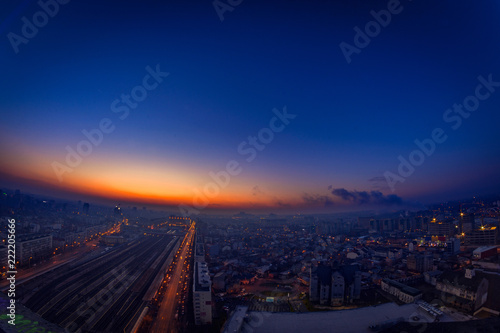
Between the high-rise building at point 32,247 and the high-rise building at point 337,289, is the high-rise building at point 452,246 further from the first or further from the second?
the high-rise building at point 32,247

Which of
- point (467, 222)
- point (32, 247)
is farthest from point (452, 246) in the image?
point (32, 247)

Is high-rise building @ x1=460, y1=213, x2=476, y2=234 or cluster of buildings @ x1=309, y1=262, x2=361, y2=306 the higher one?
high-rise building @ x1=460, y1=213, x2=476, y2=234

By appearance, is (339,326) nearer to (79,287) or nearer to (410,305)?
(410,305)

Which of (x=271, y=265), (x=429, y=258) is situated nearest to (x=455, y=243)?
(x=429, y=258)

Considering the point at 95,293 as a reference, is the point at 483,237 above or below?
above

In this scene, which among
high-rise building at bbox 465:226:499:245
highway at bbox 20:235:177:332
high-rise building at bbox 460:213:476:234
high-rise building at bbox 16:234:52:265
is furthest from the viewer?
high-rise building at bbox 460:213:476:234

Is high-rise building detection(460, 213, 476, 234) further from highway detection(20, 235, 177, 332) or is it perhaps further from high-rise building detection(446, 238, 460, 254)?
highway detection(20, 235, 177, 332)

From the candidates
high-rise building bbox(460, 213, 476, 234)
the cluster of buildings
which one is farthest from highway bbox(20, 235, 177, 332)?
high-rise building bbox(460, 213, 476, 234)

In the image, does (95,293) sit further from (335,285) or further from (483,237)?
(483,237)
